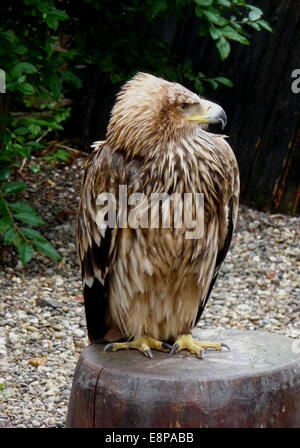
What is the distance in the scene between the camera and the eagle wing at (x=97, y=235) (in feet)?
13.1

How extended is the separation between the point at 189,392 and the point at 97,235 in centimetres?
90

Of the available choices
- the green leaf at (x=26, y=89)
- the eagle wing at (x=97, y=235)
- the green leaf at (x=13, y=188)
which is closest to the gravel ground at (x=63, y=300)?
the green leaf at (x=13, y=188)

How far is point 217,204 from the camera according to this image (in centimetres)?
404

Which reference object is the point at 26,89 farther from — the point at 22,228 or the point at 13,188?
the point at 22,228

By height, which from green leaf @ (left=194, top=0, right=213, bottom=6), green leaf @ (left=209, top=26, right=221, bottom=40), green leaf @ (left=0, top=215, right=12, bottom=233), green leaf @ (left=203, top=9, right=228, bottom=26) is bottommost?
green leaf @ (left=0, top=215, right=12, bottom=233)

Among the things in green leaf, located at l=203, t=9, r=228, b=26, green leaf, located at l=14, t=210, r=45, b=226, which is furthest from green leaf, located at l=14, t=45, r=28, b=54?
green leaf, located at l=203, t=9, r=228, b=26

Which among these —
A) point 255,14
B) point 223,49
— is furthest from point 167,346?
point 255,14

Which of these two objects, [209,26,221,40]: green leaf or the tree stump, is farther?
[209,26,221,40]: green leaf

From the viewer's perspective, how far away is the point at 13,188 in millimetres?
6043

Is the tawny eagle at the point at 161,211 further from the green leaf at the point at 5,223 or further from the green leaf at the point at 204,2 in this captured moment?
the green leaf at the point at 204,2

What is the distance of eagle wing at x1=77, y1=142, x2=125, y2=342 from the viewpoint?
3984 millimetres

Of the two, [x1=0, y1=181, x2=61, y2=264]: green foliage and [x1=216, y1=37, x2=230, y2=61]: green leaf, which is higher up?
[x1=216, y1=37, x2=230, y2=61]: green leaf

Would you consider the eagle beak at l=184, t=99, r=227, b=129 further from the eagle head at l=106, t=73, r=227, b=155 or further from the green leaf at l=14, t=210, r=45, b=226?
the green leaf at l=14, t=210, r=45, b=226

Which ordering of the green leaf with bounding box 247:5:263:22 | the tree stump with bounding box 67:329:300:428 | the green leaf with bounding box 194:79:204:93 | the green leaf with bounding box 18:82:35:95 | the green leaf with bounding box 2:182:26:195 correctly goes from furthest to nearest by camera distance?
the green leaf with bounding box 194:79:204:93
the green leaf with bounding box 247:5:263:22
the green leaf with bounding box 2:182:26:195
the green leaf with bounding box 18:82:35:95
the tree stump with bounding box 67:329:300:428
